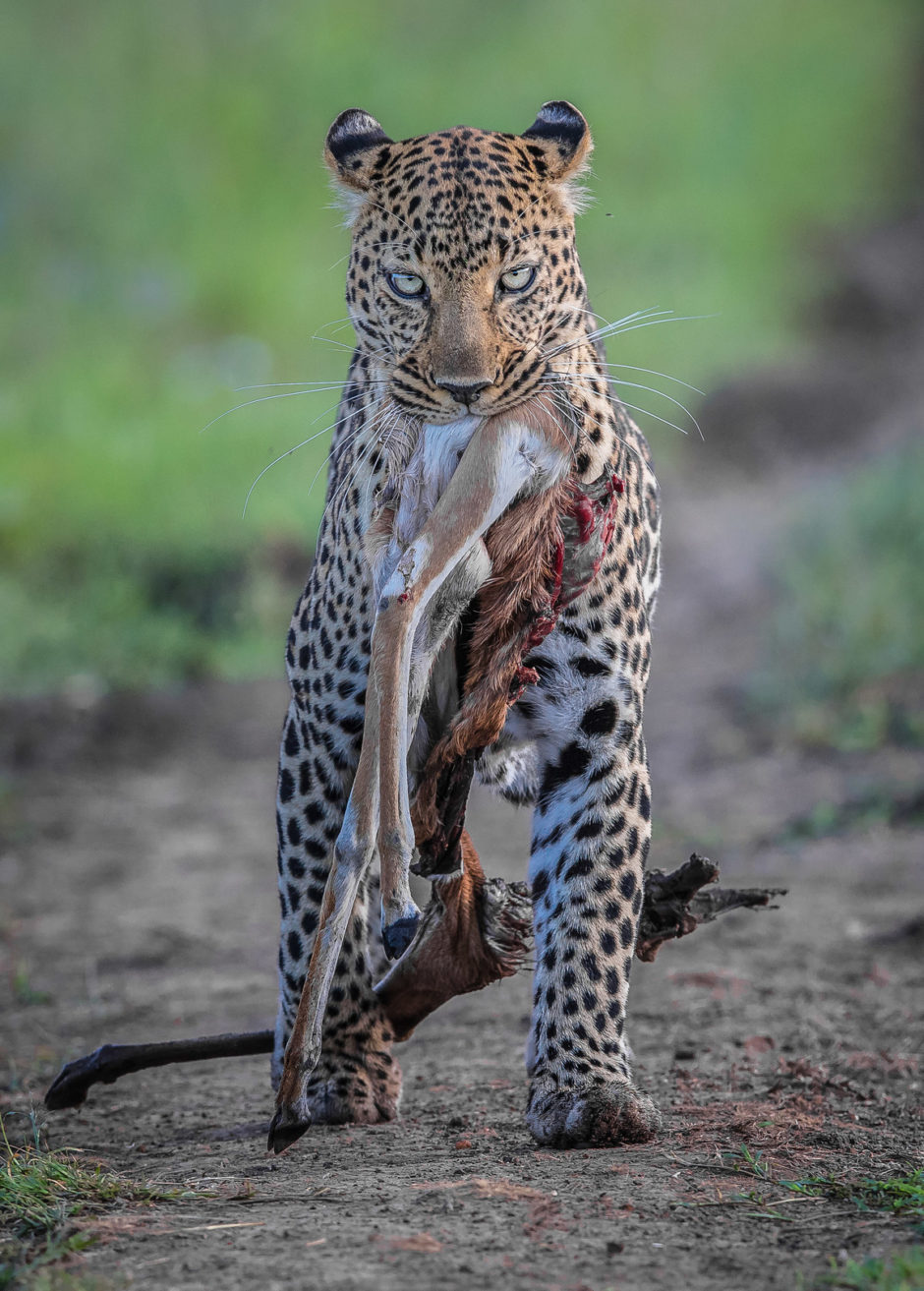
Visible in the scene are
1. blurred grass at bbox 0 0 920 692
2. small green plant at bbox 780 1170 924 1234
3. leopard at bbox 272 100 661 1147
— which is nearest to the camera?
small green plant at bbox 780 1170 924 1234

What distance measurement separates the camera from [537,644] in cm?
A: 410

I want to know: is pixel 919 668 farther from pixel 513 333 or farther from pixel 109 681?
pixel 513 333

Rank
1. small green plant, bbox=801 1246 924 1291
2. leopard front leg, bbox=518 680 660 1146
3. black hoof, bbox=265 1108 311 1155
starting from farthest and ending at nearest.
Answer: leopard front leg, bbox=518 680 660 1146
black hoof, bbox=265 1108 311 1155
small green plant, bbox=801 1246 924 1291

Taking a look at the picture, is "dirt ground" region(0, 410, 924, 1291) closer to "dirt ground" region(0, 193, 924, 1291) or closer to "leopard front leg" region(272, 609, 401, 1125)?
"dirt ground" region(0, 193, 924, 1291)

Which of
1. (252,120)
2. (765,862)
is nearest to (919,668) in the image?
(765,862)

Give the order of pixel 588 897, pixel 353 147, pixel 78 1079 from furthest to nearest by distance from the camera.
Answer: pixel 78 1079
pixel 353 147
pixel 588 897

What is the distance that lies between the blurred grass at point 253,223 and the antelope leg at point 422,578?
23.9 feet

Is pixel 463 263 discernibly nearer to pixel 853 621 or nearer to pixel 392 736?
pixel 392 736

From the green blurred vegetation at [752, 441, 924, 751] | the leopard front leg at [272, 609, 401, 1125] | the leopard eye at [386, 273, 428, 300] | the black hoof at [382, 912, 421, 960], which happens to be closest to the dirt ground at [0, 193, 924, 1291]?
the leopard front leg at [272, 609, 401, 1125]

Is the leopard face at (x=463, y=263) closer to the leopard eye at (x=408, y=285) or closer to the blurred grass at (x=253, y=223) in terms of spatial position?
the leopard eye at (x=408, y=285)

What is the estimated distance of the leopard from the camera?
3955 mm

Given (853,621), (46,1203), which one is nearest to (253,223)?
(853,621)

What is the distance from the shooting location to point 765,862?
25.6 ft

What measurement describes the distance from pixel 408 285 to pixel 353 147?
66cm
